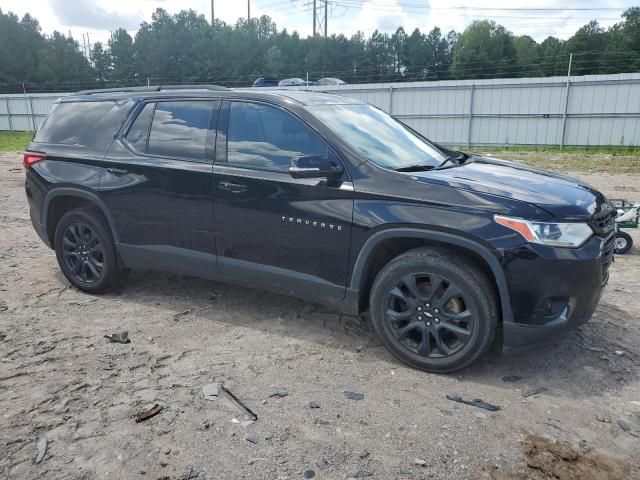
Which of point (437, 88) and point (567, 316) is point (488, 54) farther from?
point (567, 316)

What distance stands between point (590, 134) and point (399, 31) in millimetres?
54235

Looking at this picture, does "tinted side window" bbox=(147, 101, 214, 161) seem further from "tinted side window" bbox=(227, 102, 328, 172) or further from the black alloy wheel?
the black alloy wheel

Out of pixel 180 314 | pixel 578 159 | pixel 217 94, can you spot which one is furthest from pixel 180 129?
pixel 578 159

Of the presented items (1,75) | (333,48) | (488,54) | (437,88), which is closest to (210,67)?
(333,48)

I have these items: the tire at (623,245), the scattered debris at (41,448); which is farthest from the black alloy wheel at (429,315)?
the tire at (623,245)

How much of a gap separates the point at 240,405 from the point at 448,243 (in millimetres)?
1588

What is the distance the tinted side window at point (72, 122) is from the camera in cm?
483

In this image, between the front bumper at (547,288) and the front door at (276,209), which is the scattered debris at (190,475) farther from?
the front bumper at (547,288)

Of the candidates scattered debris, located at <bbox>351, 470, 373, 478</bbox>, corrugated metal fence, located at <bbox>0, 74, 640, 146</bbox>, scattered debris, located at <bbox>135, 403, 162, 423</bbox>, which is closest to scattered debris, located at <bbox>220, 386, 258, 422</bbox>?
scattered debris, located at <bbox>135, 403, 162, 423</bbox>

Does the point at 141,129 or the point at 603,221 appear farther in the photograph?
the point at 141,129

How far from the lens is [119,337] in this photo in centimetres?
406

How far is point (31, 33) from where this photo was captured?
6369 cm

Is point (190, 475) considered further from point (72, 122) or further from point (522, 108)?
point (522, 108)

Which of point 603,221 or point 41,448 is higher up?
point 603,221
